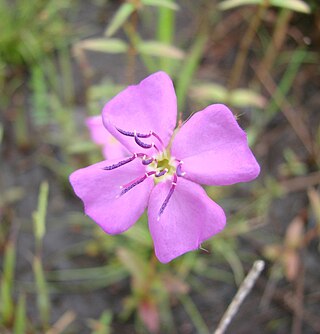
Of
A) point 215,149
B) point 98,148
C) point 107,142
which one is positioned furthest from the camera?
point 98,148

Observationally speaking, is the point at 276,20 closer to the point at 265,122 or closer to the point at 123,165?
the point at 265,122

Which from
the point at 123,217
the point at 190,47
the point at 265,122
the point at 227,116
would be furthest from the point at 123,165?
the point at 190,47

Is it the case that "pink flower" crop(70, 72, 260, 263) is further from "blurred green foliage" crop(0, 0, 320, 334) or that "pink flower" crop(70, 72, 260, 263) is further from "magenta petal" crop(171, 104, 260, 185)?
"blurred green foliage" crop(0, 0, 320, 334)

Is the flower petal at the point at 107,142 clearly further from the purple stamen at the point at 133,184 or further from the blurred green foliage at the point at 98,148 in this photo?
the purple stamen at the point at 133,184

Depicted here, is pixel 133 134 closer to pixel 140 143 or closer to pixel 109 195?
pixel 140 143

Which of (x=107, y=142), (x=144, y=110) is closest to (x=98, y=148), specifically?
(x=107, y=142)

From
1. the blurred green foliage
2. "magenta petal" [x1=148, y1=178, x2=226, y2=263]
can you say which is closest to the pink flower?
"magenta petal" [x1=148, y1=178, x2=226, y2=263]

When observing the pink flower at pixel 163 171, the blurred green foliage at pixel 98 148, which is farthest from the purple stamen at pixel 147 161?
the blurred green foliage at pixel 98 148
